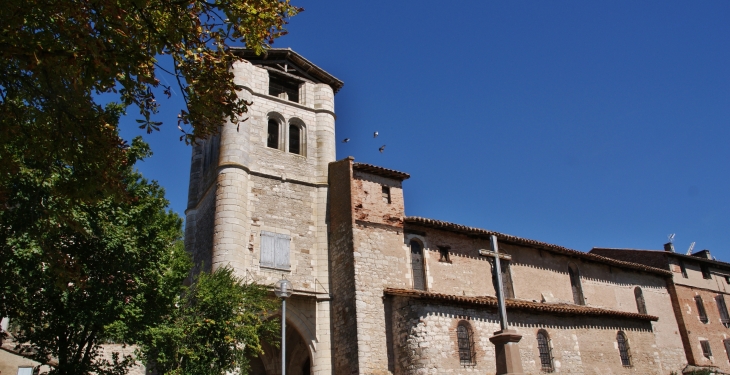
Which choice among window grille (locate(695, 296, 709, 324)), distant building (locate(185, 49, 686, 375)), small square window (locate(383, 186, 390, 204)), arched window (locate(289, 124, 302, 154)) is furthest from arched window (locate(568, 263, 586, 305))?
arched window (locate(289, 124, 302, 154))

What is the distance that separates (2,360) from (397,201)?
15.5 meters

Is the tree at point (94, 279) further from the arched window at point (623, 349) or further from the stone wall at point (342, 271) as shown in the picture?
the arched window at point (623, 349)

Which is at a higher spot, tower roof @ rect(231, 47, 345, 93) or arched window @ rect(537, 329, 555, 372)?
tower roof @ rect(231, 47, 345, 93)

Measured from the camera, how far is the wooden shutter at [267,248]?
75.3 ft

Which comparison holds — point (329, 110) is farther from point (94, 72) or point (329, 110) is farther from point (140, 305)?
point (94, 72)

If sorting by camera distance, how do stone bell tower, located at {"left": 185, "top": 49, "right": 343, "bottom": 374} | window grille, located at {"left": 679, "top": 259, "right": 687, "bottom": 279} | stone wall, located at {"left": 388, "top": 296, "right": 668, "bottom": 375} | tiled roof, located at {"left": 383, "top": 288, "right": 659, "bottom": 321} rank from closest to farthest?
stone wall, located at {"left": 388, "top": 296, "right": 668, "bottom": 375}
tiled roof, located at {"left": 383, "top": 288, "right": 659, "bottom": 321}
stone bell tower, located at {"left": 185, "top": 49, "right": 343, "bottom": 374}
window grille, located at {"left": 679, "top": 259, "right": 687, "bottom": 279}

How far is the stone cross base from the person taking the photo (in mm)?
14992

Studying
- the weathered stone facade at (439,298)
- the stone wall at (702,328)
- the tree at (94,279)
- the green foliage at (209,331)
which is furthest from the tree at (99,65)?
the stone wall at (702,328)

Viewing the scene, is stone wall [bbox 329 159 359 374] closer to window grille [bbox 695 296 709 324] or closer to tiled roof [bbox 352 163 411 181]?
tiled roof [bbox 352 163 411 181]

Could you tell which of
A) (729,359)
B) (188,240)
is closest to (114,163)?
(188,240)

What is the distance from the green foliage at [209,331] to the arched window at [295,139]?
8175 millimetres

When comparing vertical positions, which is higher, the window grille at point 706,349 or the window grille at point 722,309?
the window grille at point 722,309

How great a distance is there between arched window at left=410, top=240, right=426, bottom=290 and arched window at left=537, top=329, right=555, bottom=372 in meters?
5.26

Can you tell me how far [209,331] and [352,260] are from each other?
6.26 meters
